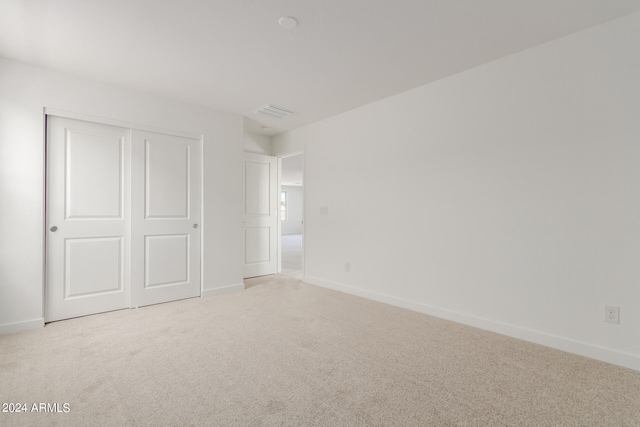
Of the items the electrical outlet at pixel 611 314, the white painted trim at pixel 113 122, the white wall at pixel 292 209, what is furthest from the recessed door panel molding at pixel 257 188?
the white wall at pixel 292 209

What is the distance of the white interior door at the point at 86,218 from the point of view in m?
3.12

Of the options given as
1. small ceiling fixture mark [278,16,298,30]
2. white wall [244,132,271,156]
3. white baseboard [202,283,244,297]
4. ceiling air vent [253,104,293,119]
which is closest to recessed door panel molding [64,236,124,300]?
white baseboard [202,283,244,297]

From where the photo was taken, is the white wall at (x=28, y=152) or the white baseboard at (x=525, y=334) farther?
the white wall at (x=28, y=152)

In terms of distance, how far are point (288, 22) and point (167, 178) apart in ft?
8.20

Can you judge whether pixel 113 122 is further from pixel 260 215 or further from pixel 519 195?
pixel 519 195

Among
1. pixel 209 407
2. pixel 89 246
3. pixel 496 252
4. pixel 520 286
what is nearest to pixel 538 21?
pixel 496 252

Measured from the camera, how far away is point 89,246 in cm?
331

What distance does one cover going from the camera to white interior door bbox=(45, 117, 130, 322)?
3.12 m

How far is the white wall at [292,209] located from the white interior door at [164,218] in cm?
997

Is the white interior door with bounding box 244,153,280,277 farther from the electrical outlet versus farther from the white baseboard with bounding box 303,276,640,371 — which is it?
the electrical outlet

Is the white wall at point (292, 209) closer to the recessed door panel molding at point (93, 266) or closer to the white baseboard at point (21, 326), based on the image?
the recessed door panel molding at point (93, 266)

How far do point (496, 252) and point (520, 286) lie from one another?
13.7 inches

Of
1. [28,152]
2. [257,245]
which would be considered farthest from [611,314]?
[28,152]

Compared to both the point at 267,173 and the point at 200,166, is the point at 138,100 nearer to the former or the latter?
the point at 200,166
